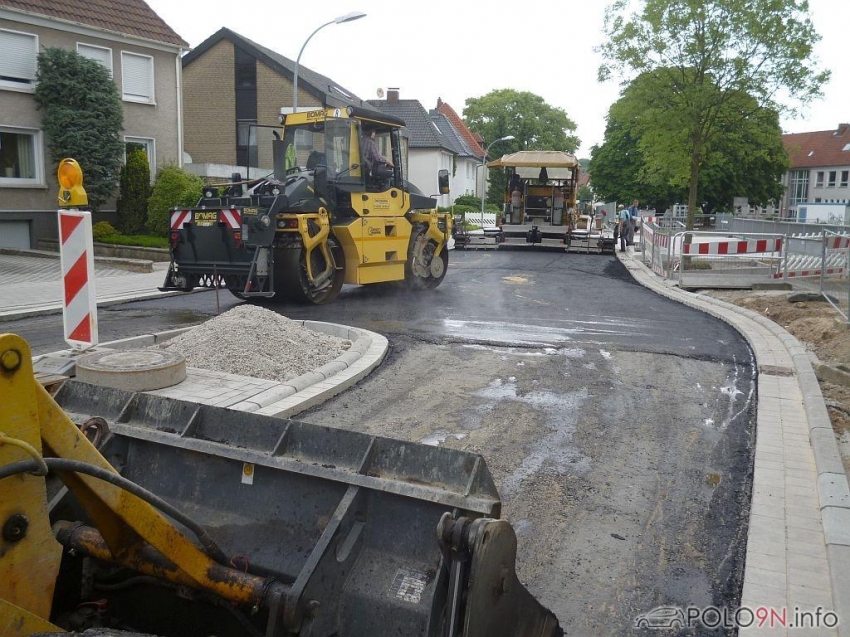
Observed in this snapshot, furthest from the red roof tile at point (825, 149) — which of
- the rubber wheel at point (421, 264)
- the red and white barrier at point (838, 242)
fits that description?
the red and white barrier at point (838, 242)

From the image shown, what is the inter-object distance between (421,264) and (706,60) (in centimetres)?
1110

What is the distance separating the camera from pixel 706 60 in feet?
67.7

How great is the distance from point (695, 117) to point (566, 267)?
538 centimetres

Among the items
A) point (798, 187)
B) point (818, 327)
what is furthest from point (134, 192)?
point (798, 187)

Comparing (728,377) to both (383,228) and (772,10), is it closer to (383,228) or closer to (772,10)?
Answer: (383,228)

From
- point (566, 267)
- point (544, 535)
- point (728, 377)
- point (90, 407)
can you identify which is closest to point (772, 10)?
point (566, 267)

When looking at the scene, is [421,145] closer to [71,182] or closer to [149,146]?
[149,146]

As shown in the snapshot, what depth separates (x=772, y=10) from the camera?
19.8 meters

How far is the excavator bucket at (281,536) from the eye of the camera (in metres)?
2.48

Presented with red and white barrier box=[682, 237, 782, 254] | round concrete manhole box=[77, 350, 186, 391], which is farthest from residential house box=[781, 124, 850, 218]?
round concrete manhole box=[77, 350, 186, 391]

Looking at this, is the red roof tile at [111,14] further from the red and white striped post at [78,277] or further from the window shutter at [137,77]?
the red and white striped post at [78,277]

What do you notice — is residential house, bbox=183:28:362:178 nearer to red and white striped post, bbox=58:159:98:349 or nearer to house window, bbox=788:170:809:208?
red and white striped post, bbox=58:159:98:349

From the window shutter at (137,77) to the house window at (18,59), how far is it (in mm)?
2940

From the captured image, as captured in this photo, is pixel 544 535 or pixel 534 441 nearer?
pixel 544 535
